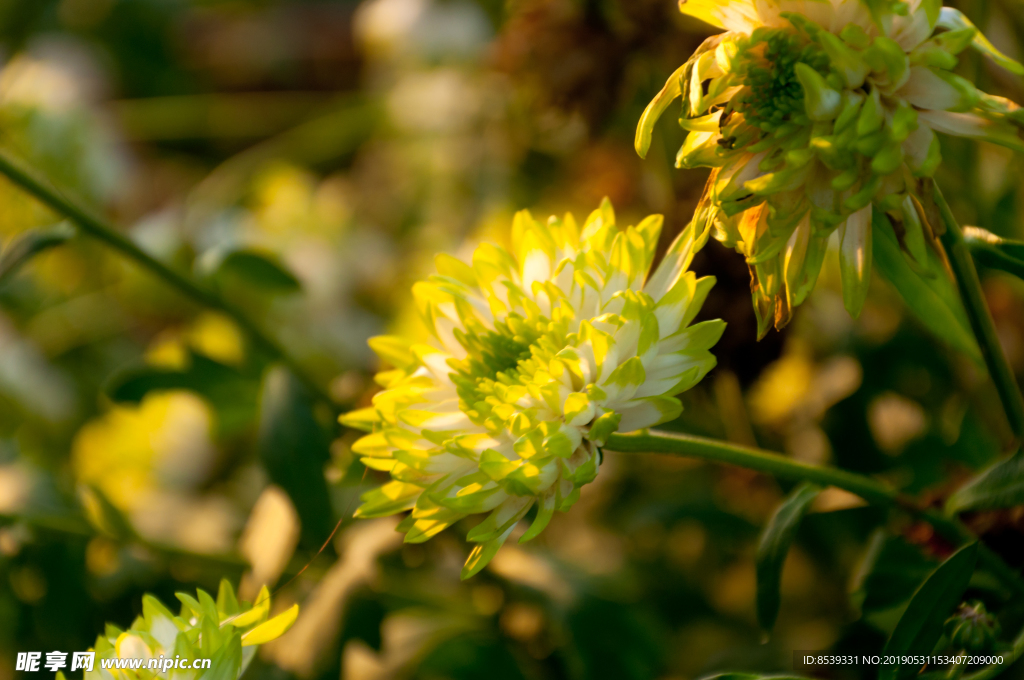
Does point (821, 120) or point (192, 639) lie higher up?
point (821, 120)

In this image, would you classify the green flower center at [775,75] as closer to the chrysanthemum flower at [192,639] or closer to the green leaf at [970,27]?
the green leaf at [970,27]

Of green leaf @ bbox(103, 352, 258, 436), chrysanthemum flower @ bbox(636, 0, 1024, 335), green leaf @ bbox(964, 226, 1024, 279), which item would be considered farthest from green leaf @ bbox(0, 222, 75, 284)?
green leaf @ bbox(964, 226, 1024, 279)

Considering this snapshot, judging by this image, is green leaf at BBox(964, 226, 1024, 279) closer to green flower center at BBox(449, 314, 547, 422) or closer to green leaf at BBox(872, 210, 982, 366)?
green leaf at BBox(872, 210, 982, 366)

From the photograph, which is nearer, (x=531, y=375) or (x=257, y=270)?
(x=531, y=375)

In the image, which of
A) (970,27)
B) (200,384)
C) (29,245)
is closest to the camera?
(970,27)

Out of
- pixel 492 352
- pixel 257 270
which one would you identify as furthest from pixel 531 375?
pixel 257 270

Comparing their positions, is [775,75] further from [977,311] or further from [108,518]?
[108,518]
